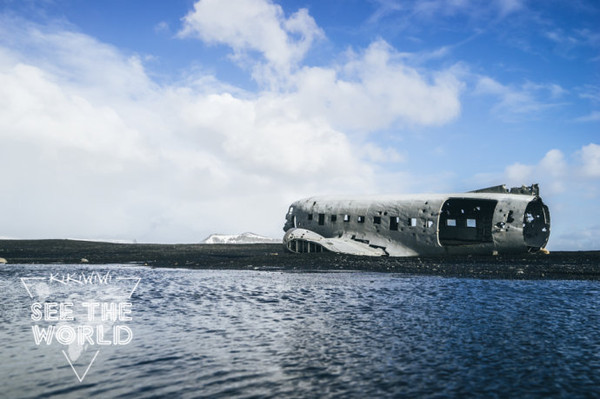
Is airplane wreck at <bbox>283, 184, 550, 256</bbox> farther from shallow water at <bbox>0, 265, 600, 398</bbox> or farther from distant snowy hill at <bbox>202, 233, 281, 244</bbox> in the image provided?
distant snowy hill at <bbox>202, 233, 281, 244</bbox>

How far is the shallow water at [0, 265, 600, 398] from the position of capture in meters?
5.20

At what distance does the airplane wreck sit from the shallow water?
15.2 meters

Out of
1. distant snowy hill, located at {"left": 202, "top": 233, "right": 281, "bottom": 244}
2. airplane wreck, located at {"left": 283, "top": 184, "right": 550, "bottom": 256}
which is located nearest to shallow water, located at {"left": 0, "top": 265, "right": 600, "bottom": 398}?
airplane wreck, located at {"left": 283, "top": 184, "right": 550, "bottom": 256}

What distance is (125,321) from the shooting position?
29.8ft

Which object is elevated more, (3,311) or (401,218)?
(401,218)

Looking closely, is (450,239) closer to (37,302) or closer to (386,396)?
(37,302)

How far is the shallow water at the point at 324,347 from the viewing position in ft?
17.0

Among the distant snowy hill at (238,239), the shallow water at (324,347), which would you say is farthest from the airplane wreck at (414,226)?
the distant snowy hill at (238,239)

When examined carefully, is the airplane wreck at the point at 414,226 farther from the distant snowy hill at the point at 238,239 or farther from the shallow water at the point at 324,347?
the distant snowy hill at the point at 238,239

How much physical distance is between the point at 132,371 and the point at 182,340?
166cm

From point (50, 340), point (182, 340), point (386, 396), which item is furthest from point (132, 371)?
point (386, 396)

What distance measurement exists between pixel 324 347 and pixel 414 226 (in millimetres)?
23917

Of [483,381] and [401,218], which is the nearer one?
[483,381]

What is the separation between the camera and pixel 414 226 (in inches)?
1172
